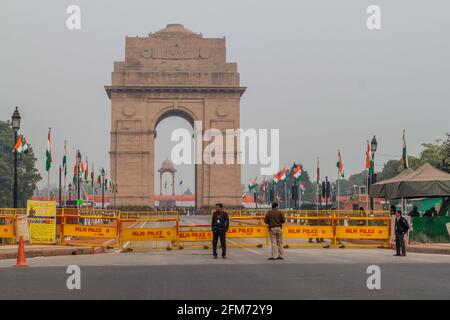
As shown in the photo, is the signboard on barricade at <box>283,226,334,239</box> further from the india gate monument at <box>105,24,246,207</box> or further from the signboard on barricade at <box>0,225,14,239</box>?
the india gate monument at <box>105,24,246,207</box>

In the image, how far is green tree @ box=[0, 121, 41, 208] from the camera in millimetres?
110375

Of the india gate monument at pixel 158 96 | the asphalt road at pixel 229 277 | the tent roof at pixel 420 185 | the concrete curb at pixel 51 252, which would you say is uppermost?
the india gate monument at pixel 158 96

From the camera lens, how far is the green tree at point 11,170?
11038 cm

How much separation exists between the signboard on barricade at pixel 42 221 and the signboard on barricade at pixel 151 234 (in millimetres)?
2661

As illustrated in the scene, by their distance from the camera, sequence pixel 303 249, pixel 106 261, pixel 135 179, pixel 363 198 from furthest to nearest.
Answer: pixel 363 198 < pixel 135 179 < pixel 303 249 < pixel 106 261

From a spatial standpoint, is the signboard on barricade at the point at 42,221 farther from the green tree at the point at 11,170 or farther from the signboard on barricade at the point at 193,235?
the green tree at the point at 11,170

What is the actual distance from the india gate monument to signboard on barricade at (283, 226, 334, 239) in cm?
6019

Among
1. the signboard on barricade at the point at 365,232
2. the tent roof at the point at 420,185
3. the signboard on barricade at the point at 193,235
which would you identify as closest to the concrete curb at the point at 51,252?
the signboard on barricade at the point at 193,235

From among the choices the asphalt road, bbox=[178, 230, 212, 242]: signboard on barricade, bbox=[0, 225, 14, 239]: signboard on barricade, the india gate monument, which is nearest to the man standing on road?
the asphalt road

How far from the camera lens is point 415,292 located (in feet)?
47.7

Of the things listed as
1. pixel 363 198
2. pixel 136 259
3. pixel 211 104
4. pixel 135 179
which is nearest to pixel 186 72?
pixel 211 104

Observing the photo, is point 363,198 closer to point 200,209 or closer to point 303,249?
point 200,209
